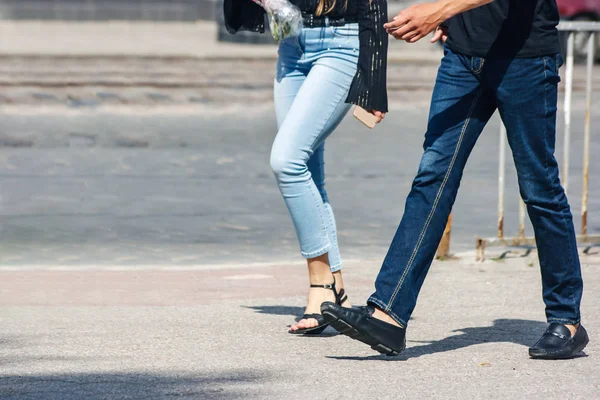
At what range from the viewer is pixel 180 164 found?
34.0 ft

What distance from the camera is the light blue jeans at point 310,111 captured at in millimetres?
4637

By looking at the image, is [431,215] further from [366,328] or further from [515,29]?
[515,29]

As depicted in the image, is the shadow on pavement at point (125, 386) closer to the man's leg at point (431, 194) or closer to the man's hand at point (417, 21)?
the man's leg at point (431, 194)

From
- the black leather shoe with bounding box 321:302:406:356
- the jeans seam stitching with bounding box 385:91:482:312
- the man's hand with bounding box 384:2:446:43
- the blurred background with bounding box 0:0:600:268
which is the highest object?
the man's hand with bounding box 384:2:446:43

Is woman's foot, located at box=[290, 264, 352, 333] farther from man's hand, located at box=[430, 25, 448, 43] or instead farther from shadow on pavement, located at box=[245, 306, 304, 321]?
man's hand, located at box=[430, 25, 448, 43]

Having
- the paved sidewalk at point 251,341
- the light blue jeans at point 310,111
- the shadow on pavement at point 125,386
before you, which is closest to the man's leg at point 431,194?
the paved sidewalk at point 251,341

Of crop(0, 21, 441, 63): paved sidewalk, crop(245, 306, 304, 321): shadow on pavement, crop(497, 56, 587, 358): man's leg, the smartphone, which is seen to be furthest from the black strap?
crop(0, 21, 441, 63): paved sidewalk

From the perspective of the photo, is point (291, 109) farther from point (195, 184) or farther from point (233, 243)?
point (195, 184)

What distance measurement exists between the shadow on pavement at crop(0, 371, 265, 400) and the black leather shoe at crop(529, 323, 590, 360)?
3.42 ft

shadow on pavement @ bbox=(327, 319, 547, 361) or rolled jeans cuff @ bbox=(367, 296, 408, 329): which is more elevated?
rolled jeans cuff @ bbox=(367, 296, 408, 329)

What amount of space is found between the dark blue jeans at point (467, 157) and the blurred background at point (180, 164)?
253 cm

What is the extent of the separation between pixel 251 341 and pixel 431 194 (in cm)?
93

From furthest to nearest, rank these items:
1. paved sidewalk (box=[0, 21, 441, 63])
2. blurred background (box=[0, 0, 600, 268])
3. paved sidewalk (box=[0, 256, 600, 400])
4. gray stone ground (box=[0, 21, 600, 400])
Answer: paved sidewalk (box=[0, 21, 441, 63]) → blurred background (box=[0, 0, 600, 268]) → gray stone ground (box=[0, 21, 600, 400]) → paved sidewalk (box=[0, 256, 600, 400])

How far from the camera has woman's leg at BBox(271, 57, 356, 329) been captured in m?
4.63
